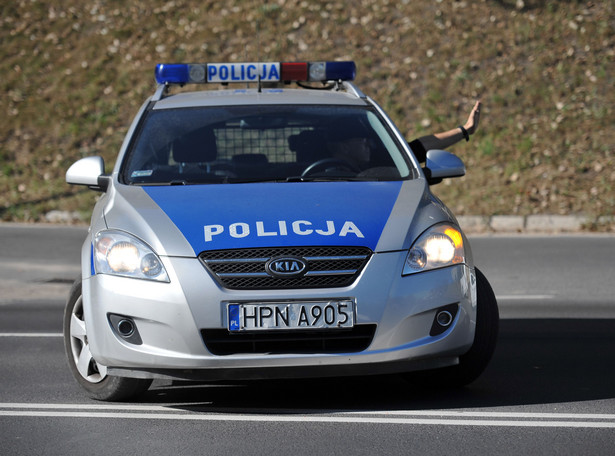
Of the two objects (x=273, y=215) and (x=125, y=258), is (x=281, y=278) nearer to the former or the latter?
(x=273, y=215)

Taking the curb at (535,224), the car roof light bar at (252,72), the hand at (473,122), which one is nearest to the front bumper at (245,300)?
the car roof light bar at (252,72)

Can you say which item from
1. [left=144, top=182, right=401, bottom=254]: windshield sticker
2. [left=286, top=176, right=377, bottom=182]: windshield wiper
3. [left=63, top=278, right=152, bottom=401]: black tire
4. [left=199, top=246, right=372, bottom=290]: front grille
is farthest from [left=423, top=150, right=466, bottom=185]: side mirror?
[left=63, top=278, right=152, bottom=401]: black tire

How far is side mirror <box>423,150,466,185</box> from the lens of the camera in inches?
255

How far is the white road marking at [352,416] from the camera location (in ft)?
17.1

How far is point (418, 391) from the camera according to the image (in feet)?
19.6

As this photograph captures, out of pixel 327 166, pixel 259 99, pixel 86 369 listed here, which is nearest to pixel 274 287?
pixel 86 369

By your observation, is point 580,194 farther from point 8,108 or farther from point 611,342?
point 8,108

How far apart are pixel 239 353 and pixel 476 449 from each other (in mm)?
1184

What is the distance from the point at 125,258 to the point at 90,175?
3.84 feet

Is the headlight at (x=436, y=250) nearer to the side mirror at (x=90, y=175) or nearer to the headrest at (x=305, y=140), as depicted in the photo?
the headrest at (x=305, y=140)

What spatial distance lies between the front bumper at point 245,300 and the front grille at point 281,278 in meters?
0.04

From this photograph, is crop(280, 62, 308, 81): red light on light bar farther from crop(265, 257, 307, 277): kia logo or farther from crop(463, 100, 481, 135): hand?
crop(265, 257, 307, 277): kia logo

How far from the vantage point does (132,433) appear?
511 centimetres

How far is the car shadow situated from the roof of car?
1.76 meters
